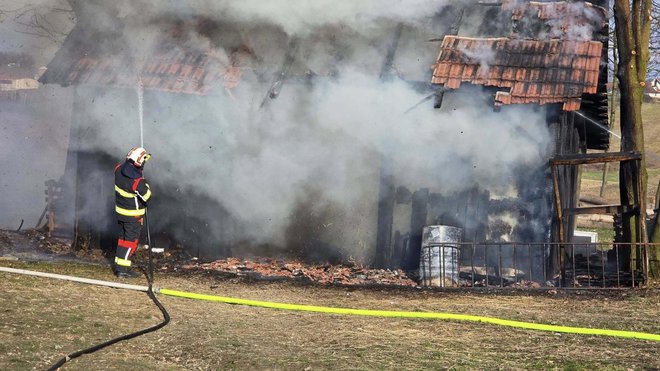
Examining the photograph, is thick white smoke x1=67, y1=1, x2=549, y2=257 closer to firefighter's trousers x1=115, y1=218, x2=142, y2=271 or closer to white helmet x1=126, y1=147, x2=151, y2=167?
white helmet x1=126, y1=147, x2=151, y2=167

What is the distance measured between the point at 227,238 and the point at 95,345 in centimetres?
620

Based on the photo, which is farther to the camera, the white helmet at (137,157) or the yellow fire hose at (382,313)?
the white helmet at (137,157)

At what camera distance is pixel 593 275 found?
1199 cm

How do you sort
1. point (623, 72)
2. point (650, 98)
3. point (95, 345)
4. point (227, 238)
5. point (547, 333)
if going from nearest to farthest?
point (95, 345) < point (547, 333) < point (623, 72) < point (227, 238) < point (650, 98)

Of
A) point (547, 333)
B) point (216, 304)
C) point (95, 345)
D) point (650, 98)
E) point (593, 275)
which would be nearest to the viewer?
point (95, 345)

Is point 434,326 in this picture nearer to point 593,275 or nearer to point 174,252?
point 593,275

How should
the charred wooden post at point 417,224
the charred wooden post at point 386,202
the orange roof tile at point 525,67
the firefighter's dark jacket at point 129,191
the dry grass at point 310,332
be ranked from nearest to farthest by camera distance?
the dry grass at point 310,332 < the firefighter's dark jacket at point 129,191 < the orange roof tile at point 525,67 < the charred wooden post at point 417,224 < the charred wooden post at point 386,202

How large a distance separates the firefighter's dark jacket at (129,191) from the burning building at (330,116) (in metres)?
2.75

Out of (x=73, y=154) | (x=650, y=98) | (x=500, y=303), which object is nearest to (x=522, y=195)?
(x=500, y=303)

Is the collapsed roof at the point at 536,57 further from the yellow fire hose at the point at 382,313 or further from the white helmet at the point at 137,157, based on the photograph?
the white helmet at the point at 137,157

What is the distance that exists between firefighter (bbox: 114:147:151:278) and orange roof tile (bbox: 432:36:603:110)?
4.63 metres

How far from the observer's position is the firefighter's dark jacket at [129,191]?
995cm

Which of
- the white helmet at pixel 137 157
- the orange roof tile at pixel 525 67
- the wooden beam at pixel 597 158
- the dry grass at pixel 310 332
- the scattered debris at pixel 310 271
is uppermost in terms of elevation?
the orange roof tile at pixel 525 67

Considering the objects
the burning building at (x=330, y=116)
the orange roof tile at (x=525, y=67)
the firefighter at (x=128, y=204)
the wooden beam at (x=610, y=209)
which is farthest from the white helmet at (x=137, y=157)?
the wooden beam at (x=610, y=209)
